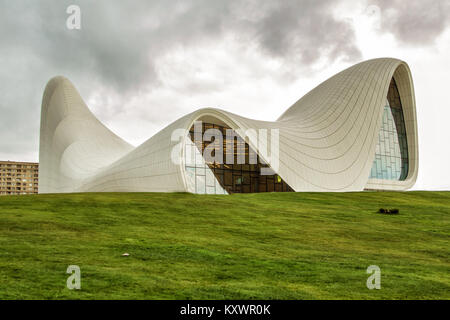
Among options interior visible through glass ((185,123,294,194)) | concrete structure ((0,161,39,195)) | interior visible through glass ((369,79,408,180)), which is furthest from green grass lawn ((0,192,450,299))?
concrete structure ((0,161,39,195))

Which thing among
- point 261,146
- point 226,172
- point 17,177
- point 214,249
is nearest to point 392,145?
point 261,146

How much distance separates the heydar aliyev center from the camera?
2498cm

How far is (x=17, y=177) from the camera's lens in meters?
124

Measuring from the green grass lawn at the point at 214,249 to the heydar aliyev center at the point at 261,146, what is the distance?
23.3ft

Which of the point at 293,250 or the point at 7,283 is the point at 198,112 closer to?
the point at 293,250

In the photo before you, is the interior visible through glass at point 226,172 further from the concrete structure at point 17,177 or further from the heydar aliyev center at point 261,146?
the concrete structure at point 17,177

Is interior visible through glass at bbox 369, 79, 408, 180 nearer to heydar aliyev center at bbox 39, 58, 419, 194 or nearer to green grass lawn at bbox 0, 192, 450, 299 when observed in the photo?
heydar aliyev center at bbox 39, 58, 419, 194

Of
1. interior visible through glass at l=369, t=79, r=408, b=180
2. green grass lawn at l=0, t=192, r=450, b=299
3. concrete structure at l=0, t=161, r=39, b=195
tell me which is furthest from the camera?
concrete structure at l=0, t=161, r=39, b=195

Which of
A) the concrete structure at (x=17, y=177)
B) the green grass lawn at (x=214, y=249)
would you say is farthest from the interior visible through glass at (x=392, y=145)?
the concrete structure at (x=17, y=177)

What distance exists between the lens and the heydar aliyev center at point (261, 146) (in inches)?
984

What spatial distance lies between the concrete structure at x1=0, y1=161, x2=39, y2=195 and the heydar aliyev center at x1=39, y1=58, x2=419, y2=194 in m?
87.9

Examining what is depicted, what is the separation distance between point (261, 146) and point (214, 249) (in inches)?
684

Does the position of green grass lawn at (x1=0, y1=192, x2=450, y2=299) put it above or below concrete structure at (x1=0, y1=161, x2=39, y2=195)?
below
